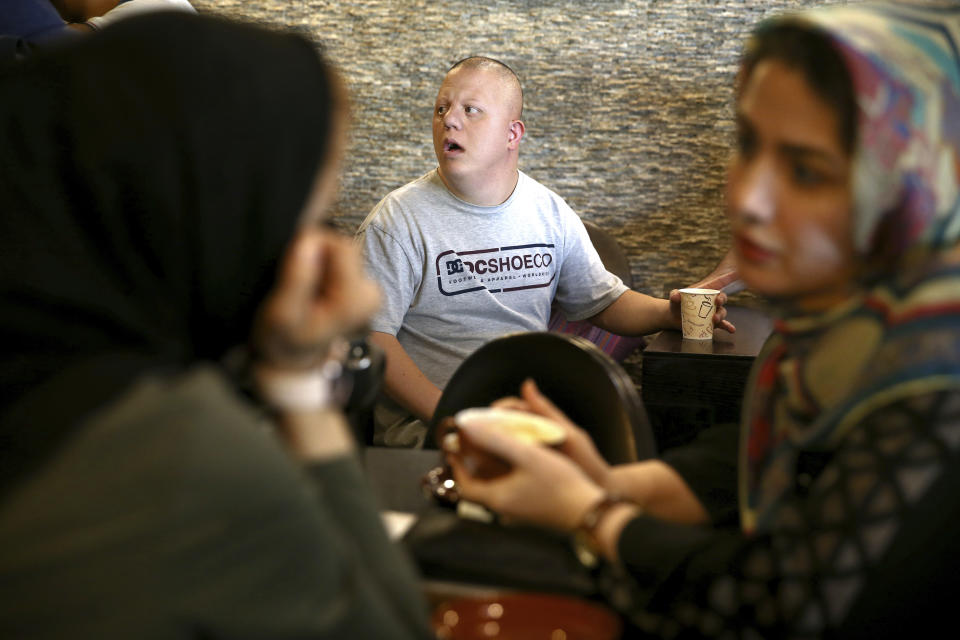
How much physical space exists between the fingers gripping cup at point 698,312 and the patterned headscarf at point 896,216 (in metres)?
1.21

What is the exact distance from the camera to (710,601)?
87 cm

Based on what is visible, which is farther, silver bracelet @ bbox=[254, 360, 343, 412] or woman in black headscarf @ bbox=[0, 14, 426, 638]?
silver bracelet @ bbox=[254, 360, 343, 412]

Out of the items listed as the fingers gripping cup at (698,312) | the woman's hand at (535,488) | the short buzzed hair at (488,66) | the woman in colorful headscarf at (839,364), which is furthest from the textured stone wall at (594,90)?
the woman's hand at (535,488)

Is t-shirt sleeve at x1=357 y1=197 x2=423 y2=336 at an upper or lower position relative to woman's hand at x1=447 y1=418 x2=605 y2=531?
lower

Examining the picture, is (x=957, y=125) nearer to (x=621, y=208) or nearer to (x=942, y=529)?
(x=942, y=529)

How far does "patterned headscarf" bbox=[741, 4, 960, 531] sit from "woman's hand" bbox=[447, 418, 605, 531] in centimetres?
25

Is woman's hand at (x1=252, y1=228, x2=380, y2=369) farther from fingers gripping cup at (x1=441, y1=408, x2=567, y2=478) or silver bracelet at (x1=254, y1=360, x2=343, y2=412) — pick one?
fingers gripping cup at (x1=441, y1=408, x2=567, y2=478)

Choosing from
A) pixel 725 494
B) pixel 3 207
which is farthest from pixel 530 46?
pixel 3 207

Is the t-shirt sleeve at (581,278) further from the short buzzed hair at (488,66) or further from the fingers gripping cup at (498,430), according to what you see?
the fingers gripping cup at (498,430)

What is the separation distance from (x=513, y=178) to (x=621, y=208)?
2.08 feet

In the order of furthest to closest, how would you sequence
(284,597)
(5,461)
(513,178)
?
(513,178) → (5,461) → (284,597)

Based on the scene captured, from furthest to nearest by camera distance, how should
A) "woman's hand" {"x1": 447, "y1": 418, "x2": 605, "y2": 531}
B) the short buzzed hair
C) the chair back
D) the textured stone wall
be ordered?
the textured stone wall, the short buzzed hair, the chair back, "woman's hand" {"x1": 447, "y1": 418, "x2": 605, "y2": 531}

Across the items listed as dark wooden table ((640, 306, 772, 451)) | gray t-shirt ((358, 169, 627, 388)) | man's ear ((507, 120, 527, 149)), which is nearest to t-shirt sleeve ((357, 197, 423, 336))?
gray t-shirt ((358, 169, 627, 388))

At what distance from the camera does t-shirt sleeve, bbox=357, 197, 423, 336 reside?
2205 millimetres
